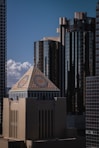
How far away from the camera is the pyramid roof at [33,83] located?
264 ft

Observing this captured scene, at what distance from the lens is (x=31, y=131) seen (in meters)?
76.4

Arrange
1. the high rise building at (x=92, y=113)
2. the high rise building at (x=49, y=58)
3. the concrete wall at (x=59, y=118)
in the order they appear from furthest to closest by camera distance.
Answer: the high rise building at (x=49, y=58), the concrete wall at (x=59, y=118), the high rise building at (x=92, y=113)

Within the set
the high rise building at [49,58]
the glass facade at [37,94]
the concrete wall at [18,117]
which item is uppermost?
the high rise building at [49,58]

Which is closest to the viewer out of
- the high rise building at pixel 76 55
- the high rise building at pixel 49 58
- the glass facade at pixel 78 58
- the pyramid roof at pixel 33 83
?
the pyramid roof at pixel 33 83

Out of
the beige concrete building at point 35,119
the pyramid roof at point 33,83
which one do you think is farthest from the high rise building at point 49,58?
the beige concrete building at point 35,119

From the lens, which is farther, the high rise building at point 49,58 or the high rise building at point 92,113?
→ the high rise building at point 49,58

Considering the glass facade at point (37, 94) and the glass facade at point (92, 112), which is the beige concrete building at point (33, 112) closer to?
the glass facade at point (37, 94)

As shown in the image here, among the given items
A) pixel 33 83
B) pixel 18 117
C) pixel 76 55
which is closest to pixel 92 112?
pixel 18 117

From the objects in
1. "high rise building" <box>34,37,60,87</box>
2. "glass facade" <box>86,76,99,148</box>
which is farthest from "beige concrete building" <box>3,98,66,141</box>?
"high rise building" <box>34,37,60,87</box>

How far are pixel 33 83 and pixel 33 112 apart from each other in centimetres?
673

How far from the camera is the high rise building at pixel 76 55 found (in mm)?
113188

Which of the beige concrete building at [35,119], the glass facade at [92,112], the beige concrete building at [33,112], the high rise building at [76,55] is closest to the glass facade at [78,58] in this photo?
the high rise building at [76,55]

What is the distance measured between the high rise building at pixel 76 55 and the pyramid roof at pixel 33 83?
29.8 m

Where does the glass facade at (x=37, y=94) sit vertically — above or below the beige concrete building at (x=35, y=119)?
above
